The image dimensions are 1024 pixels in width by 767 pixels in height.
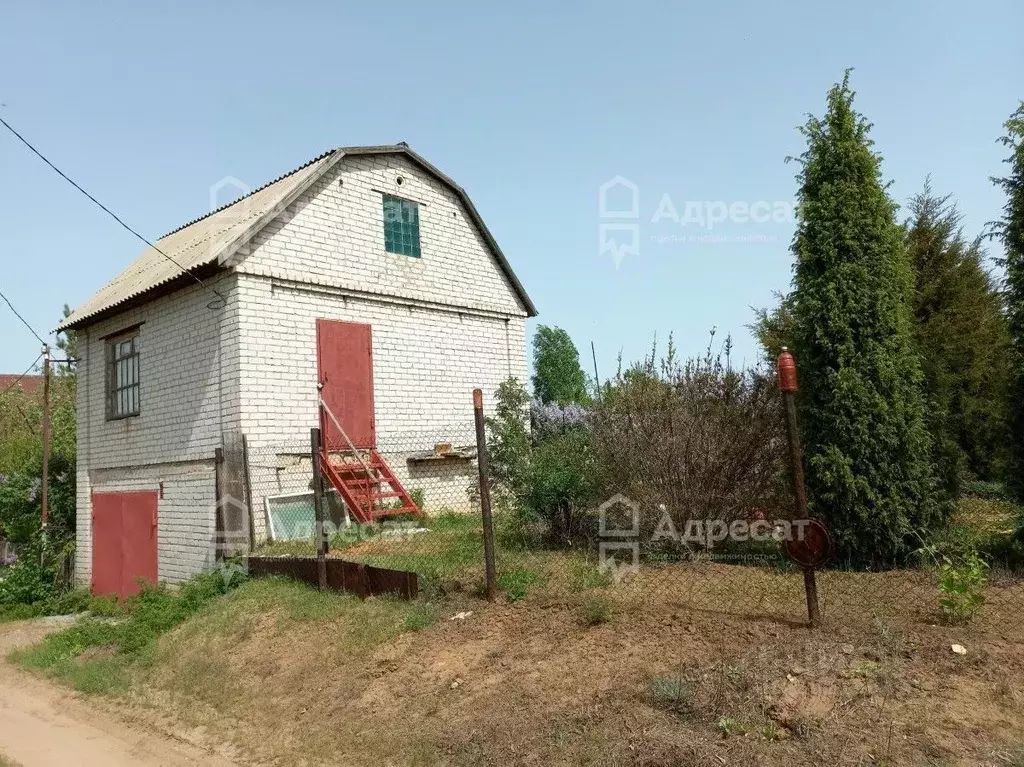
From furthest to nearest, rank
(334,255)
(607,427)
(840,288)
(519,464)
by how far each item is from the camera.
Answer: (334,255), (519,464), (607,427), (840,288)

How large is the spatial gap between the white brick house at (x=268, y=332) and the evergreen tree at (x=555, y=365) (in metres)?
15.1

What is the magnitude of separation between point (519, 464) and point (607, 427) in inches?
50.2

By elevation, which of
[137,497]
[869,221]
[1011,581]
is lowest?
[1011,581]

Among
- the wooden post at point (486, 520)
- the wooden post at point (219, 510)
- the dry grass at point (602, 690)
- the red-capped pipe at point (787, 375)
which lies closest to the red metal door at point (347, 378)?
the wooden post at point (219, 510)

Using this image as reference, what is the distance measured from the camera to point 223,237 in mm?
10406

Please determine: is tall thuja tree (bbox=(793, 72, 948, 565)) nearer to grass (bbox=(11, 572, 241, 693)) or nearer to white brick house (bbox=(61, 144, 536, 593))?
white brick house (bbox=(61, 144, 536, 593))

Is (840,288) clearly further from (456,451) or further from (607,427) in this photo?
(456,451)

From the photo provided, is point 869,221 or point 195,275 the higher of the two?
point 195,275

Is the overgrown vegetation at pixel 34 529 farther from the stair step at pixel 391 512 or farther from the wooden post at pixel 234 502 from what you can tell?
the stair step at pixel 391 512

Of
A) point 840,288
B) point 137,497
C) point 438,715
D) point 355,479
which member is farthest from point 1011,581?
point 137,497

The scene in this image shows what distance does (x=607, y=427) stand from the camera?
7816 millimetres

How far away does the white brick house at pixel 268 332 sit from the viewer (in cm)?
1016

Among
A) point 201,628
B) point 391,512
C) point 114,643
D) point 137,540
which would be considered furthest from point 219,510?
point 137,540

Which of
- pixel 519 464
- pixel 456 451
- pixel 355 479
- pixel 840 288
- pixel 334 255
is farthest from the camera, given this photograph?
pixel 456 451
